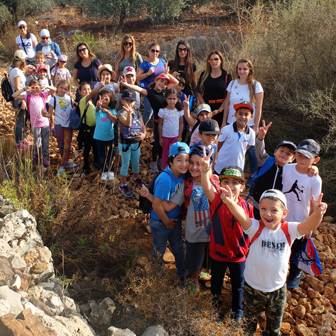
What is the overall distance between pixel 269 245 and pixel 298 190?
3.02ft

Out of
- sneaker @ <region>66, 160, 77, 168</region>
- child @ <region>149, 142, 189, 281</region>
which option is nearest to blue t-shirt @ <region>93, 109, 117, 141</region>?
sneaker @ <region>66, 160, 77, 168</region>

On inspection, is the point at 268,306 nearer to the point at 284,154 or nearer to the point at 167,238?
the point at 167,238

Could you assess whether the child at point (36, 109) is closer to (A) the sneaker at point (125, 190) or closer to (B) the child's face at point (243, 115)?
(A) the sneaker at point (125, 190)

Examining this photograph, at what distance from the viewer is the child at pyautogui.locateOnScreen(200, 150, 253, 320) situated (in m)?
2.92

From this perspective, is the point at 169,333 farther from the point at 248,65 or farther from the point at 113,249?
the point at 248,65

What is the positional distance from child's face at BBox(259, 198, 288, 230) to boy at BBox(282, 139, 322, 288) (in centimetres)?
73

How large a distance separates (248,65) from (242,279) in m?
3.05

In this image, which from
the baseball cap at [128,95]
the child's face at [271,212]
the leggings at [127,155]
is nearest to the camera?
the child's face at [271,212]

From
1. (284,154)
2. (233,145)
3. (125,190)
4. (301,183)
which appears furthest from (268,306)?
(125,190)

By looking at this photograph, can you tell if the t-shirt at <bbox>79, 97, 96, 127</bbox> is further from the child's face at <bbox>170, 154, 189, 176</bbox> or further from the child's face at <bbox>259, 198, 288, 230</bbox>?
the child's face at <bbox>259, 198, 288, 230</bbox>

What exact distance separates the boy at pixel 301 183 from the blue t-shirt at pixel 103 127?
9.09 ft

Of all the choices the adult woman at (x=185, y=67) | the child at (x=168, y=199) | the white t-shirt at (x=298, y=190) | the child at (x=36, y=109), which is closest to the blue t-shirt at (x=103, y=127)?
the child at (x=36, y=109)

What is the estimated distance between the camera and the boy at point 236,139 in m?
4.18

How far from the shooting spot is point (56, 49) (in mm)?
7832
